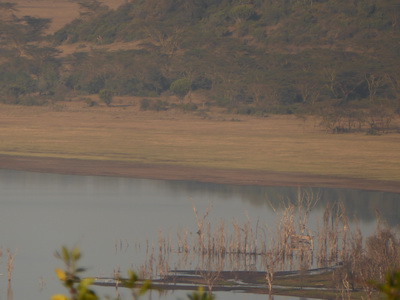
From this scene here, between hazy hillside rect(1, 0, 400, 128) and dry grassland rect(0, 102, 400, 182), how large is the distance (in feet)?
10.1

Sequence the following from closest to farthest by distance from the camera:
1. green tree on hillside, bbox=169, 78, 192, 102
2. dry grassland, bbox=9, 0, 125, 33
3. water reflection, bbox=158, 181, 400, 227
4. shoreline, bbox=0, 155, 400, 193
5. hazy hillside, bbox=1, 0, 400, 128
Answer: water reflection, bbox=158, 181, 400, 227 → shoreline, bbox=0, 155, 400, 193 → hazy hillside, bbox=1, 0, 400, 128 → green tree on hillside, bbox=169, 78, 192, 102 → dry grassland, bbox=9, 0, 125, 33

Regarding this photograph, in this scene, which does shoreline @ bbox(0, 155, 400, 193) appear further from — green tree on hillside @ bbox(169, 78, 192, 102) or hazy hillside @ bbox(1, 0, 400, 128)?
green tree on hillside @ bbox(169, 78, 192, 102)

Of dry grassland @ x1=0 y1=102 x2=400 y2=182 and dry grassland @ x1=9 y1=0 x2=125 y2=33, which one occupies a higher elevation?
dry grassland @ x1=9 y1=0 x2=125 y2=33

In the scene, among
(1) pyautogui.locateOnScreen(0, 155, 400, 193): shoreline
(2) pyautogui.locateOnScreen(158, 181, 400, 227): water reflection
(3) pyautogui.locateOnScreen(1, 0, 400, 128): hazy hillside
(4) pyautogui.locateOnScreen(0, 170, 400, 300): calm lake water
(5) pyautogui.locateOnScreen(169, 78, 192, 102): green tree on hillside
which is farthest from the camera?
(5) pyautogui.locateOnScreen(169, 78, 192, 102): green tree on hillside

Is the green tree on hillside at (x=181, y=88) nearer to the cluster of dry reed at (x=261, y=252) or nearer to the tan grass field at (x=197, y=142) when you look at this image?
the tan grass field at (x=197, y=142)

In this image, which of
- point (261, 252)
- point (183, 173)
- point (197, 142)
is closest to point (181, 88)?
point (197, 142)

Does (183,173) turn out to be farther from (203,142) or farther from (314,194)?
(203,142)

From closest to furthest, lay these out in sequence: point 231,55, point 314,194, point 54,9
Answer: point 314,194 → point 231,55 → point 54,9

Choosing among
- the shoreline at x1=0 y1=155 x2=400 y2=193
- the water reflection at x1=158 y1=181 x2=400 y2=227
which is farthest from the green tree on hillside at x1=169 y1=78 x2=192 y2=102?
the water reflection at x1=158 y1=181 x2=400 y2=227

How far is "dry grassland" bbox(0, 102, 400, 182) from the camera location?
2795cm

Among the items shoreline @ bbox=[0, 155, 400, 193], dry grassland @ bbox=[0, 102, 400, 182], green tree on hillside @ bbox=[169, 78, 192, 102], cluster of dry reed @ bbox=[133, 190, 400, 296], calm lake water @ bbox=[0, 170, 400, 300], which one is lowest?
cluster of dry reed @ bbox=[133, 190, 400, 296]

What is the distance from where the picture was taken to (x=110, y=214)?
19.0 m

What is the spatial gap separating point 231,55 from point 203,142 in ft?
85.2

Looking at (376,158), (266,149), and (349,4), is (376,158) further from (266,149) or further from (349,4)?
(349,4)
